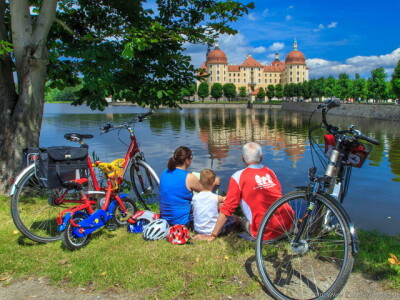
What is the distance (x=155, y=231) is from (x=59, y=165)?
4.92 ft

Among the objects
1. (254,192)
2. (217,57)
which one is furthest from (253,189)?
(217,57)

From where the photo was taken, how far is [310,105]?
82.3 meters

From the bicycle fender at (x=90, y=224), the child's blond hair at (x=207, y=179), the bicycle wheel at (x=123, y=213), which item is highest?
the child's blond hair at (x=207, y=179)

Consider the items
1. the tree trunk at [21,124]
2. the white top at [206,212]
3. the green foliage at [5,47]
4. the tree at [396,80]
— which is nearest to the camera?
the white top at [206,212]

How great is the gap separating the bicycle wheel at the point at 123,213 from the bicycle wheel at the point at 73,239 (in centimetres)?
69

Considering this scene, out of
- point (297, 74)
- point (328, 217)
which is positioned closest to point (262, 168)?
point (328, 217)

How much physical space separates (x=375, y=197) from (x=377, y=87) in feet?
283

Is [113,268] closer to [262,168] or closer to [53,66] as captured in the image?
[262,168]

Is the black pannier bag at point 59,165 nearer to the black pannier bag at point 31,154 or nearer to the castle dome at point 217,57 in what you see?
the black pannier bag at point 31,154

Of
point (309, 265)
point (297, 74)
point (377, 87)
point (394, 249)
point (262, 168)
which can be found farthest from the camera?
point (297, 74)

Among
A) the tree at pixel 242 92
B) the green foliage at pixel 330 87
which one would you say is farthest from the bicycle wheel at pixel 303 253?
the tree at pixel 242 92

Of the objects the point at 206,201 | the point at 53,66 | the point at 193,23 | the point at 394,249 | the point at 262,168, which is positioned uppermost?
the point at 193,23

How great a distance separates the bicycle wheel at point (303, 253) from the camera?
312 cm

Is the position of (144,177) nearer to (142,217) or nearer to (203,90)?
(142,217)
